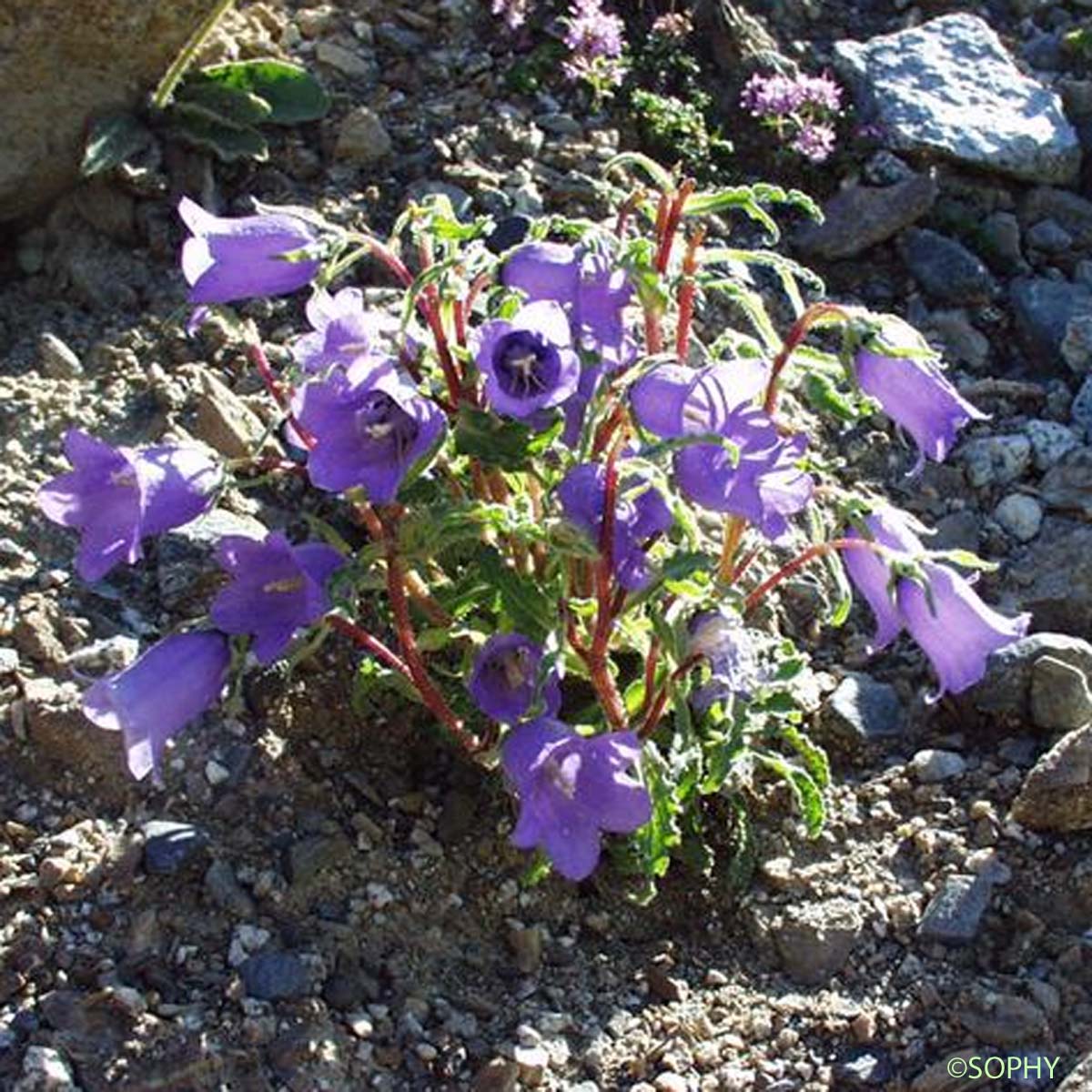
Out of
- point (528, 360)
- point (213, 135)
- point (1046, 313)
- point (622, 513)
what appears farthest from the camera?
point (1046, 313)

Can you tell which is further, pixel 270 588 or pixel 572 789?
pixel 270 588

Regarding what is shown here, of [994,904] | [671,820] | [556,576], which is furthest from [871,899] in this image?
[556,576]

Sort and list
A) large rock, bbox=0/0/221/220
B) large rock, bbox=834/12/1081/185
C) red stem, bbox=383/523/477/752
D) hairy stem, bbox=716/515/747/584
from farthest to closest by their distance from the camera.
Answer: large rock, bbox=834/12/1081/185 → large rock, bbox=0/0/221/220 → hairy stem, bbox=716/515/747/584 → red stem, bbox=383/523/477/752

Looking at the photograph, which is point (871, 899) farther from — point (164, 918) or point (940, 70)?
→ point (940, 70)

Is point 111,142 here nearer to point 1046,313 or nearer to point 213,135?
point 213,135

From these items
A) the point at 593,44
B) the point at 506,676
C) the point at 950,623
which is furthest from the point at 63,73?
the point at 950,623

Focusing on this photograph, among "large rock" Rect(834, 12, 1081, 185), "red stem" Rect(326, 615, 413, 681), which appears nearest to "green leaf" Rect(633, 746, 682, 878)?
"red stem" Rect(326, 615, 413, 681)

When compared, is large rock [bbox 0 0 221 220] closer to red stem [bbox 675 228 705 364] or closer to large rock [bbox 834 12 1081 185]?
large rock [bbox 834 12 1081 185]
